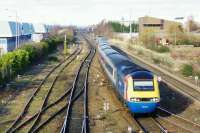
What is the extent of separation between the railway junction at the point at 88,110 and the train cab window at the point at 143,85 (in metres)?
1.55

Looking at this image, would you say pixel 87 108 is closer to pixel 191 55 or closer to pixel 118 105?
pixel 118 105

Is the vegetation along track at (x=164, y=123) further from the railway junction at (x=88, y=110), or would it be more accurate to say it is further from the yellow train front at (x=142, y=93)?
the yellow train front at (x=142, y=93)

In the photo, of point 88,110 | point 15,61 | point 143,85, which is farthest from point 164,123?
point 15,61

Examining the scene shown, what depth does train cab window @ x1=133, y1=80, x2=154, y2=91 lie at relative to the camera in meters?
20.2

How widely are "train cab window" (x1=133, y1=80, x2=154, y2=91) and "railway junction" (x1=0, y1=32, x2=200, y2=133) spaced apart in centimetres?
155

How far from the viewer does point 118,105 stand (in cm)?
2434

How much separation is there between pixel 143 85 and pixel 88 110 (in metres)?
4.13

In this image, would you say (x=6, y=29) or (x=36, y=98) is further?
(x=6, y=29)

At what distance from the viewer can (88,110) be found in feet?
75.3

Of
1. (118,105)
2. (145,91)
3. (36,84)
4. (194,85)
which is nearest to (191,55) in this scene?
(194,85)

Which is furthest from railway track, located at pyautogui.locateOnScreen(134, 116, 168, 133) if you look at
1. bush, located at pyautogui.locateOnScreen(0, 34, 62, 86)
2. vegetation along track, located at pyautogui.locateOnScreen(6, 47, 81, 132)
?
bush, located at pyautogui.locateOnScreen(0, 34, 62, 86)

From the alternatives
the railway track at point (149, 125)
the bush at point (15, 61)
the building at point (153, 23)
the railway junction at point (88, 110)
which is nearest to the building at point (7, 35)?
the bush at point (15, 61)

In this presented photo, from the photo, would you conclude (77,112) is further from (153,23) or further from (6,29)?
(153,23)

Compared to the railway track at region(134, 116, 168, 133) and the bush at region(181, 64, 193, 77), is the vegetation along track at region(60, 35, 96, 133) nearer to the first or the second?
the railway track at region(134, 116, 168, 133)
